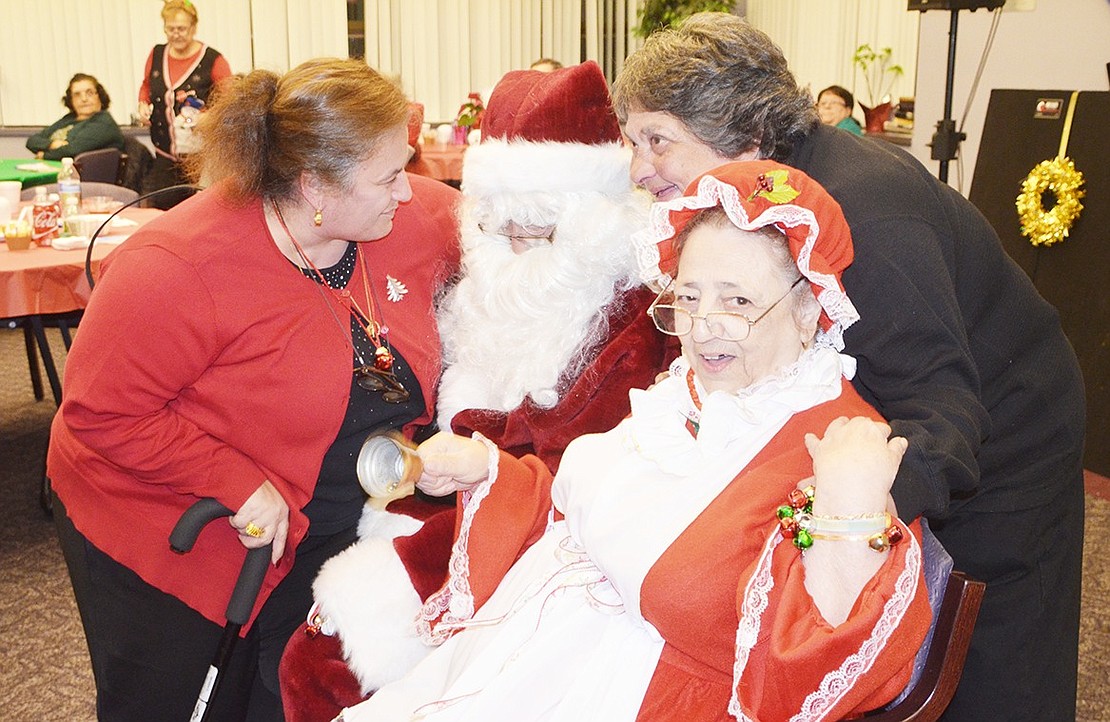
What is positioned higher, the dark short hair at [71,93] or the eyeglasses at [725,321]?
the eyeglasses at [725,321]

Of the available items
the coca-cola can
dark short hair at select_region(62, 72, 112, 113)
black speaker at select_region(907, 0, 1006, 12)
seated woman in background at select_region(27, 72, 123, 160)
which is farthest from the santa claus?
dark short hair at select_region(62, 72, 112, 113)

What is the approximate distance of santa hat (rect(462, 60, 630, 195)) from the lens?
2.18 metres

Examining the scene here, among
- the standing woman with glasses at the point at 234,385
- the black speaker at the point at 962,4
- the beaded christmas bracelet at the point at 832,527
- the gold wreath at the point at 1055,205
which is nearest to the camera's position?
the beaded christmas bracelet at the point at 832,527

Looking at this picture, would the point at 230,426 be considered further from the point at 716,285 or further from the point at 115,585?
the point at 716,285

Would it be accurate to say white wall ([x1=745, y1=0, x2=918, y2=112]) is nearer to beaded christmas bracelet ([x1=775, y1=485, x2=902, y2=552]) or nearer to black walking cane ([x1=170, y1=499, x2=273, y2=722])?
black walking cane ([x1=170, y1=499, x2=273, y2=722])

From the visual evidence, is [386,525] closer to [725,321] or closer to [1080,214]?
[725,321]

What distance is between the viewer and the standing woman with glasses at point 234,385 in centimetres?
189

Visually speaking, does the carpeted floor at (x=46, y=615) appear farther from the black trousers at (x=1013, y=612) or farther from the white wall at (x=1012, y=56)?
the white wall at (x=1012, y=56)

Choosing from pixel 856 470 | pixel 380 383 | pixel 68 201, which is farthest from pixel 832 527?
pixel 68 201

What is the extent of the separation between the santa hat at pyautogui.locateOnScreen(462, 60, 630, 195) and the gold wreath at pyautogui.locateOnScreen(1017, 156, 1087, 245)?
272 centimetres

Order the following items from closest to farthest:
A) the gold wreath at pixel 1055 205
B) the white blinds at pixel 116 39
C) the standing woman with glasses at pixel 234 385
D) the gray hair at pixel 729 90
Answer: the gray hair at pixel 729 90 → the standing woman with glasses at pixel 234 385 → the gold wreath at pixel 1055 205 → the white blinds at pixel 116 39

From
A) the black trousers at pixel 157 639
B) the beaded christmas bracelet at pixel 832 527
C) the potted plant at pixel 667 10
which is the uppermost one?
the potted plant at pixel 667 10

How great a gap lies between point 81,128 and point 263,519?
20.7 ft

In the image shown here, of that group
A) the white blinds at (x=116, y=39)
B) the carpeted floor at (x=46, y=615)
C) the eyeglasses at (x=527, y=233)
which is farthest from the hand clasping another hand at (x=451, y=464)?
the white blinds at (x=116, y=39)
